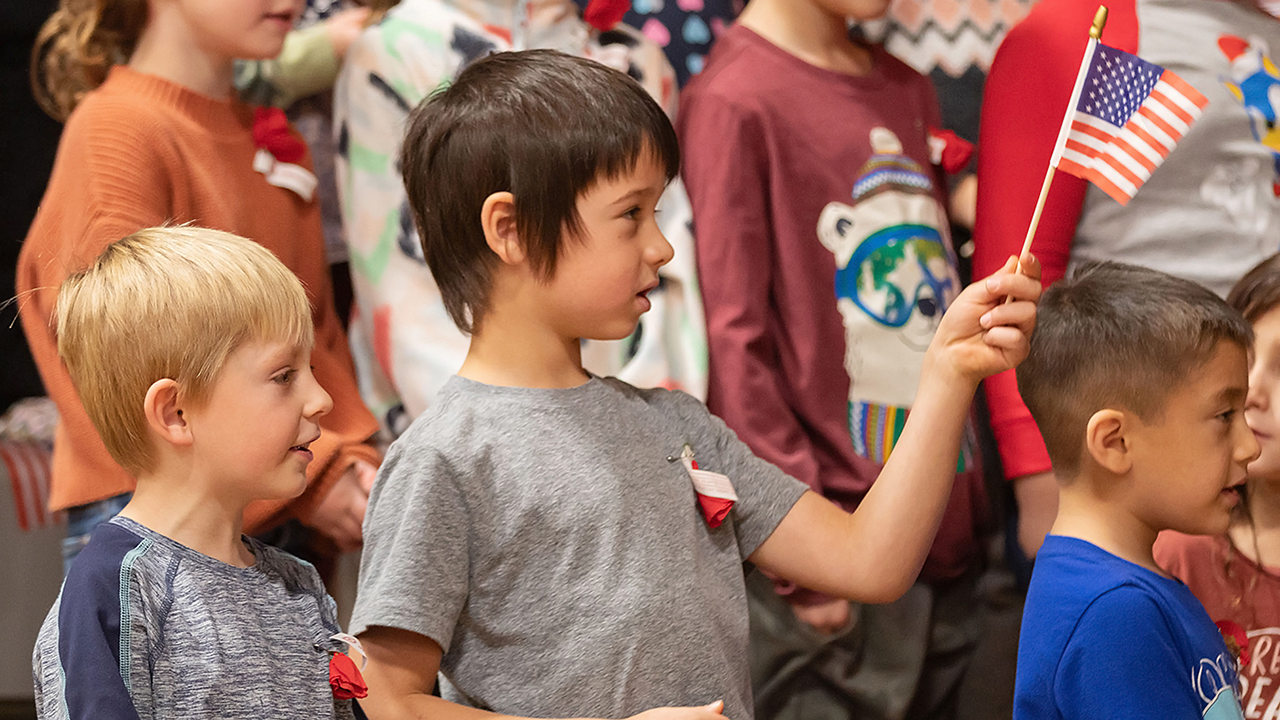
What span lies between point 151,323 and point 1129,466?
91cm

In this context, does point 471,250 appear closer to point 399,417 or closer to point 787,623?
point 399,417

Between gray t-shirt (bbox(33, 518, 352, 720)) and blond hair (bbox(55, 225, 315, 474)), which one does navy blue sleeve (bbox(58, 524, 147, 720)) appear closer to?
gray t-shirt (bbox(33, 518, 352, 720))

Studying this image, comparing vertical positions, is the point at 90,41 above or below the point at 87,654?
above

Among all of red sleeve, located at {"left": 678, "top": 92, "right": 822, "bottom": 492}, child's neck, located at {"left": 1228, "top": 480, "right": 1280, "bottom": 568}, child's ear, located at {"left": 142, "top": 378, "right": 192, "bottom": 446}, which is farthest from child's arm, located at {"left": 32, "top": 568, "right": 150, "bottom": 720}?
child's neck, located at {"left": 1228, "top": 480, "right": 1280, "bottom": 568}

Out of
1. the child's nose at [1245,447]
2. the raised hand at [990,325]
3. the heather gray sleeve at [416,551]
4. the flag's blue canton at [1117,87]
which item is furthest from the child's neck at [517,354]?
the child's nose at [1245,447]

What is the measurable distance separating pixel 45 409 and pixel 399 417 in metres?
0.97

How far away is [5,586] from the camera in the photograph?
Answer: 2277mm

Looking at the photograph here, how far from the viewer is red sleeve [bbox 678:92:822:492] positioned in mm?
1583

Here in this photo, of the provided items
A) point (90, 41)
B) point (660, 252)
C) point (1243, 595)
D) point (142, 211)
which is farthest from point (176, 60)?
point (1243, 595)

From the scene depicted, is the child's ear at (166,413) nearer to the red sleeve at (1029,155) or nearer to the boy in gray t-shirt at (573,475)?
the boy in gray t-shirt at (573,475)

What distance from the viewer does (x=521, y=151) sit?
1.13 m

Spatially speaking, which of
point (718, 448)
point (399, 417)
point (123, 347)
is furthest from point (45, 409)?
point (718, 448)

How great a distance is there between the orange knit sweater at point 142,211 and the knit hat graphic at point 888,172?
0.74m

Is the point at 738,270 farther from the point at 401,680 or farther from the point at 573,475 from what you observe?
the point at 401,680
